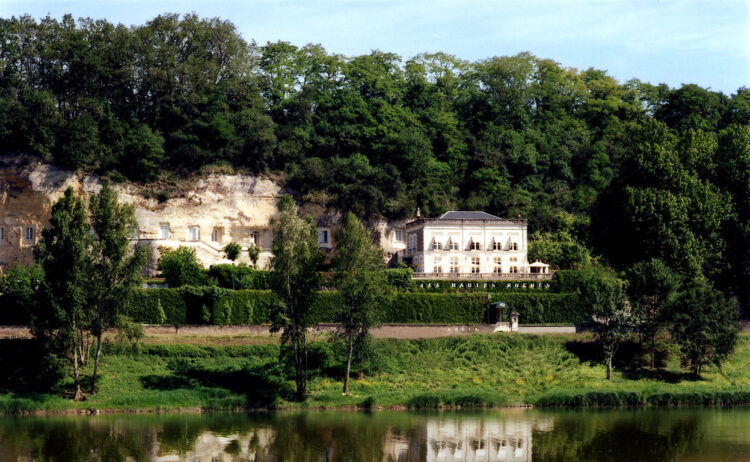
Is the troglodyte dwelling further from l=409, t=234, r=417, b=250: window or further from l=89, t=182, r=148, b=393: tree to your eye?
l=89, t=182, r=148, b=393: tree

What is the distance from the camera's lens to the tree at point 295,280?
5136 centimetres

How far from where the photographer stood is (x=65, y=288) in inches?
1962

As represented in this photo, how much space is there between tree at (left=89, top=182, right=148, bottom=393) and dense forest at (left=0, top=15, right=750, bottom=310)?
26253 mm

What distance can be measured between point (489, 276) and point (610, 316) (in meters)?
15.2

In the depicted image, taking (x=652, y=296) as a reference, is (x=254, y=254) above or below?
above

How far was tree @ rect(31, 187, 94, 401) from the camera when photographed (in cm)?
4972

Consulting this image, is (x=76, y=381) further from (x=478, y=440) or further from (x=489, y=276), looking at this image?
(x=489, y=276)

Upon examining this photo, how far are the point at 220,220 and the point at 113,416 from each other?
104 ft

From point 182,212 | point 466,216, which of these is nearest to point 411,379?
point 466,216

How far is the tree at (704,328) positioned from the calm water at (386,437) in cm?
672

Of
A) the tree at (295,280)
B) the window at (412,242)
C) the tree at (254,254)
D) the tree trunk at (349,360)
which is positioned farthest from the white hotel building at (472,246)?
the tree at (295,280)

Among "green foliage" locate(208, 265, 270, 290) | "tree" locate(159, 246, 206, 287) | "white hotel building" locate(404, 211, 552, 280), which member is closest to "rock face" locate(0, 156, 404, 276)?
"tree" locate(159, 246, 206, 287)

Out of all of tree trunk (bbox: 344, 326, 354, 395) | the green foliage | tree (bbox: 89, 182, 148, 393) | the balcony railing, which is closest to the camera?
tree (bbox: 89, 182, 148, 393)

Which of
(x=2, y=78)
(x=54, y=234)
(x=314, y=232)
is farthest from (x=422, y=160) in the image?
(x=54, y=234)
